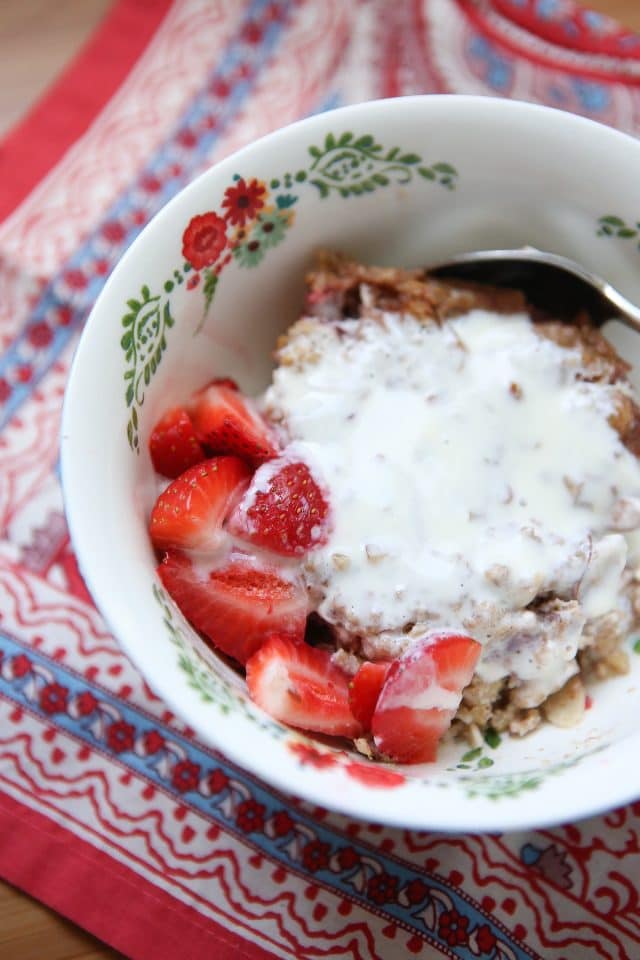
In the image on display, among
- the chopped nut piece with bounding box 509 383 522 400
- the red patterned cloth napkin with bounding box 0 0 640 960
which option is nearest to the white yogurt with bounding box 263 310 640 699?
the chopped nut piece with bounding box 509 383 522 400

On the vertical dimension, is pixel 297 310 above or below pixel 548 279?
below

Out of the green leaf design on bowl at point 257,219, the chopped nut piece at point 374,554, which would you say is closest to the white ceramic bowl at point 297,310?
the green leaf design on bowl at point 257,219

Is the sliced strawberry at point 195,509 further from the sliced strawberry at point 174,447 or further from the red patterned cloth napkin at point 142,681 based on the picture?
the red patterned cloth napkin at point 142,681

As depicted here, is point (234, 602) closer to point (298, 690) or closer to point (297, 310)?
point (298, 690)

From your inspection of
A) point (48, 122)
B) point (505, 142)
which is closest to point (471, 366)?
point (505, 142)

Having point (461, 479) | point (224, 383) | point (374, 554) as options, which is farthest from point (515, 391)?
point (224, 383)

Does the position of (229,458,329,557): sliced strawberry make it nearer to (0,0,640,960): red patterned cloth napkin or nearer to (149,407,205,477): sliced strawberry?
(149,407,205,477): sliced strawberry
